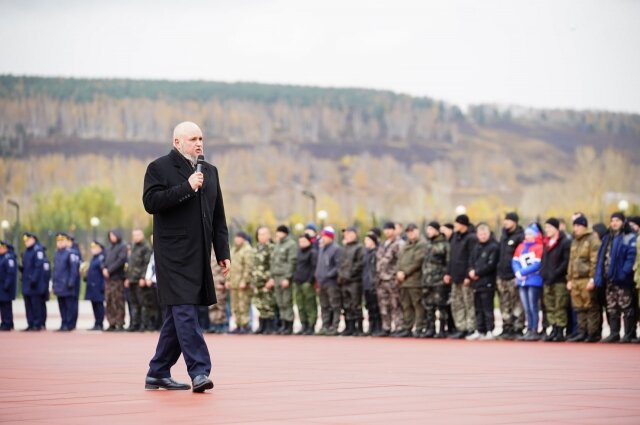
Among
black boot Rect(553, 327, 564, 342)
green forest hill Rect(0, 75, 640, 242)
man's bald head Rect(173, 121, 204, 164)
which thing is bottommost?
black boot Rect(553, 327, 564, 342)

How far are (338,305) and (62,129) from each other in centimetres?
11974

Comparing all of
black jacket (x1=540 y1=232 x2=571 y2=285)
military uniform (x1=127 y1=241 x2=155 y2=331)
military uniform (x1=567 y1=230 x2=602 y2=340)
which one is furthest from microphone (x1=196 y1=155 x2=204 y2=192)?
military uniform (x1=127 y1=241 x2=155 y2=331)

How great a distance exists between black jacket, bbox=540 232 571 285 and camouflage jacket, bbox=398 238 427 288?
2.79 metres

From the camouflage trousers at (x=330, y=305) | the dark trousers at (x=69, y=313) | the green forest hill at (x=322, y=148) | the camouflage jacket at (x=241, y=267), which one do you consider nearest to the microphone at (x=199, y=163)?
the camouflage trousers at (x=330, y=305)

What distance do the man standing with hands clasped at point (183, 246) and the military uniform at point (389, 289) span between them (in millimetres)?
12000

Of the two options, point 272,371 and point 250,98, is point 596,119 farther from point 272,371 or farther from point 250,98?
point 272,371

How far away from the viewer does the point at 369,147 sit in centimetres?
15050

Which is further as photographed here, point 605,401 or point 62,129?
point 62,129

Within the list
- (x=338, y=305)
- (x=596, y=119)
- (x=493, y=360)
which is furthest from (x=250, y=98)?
(x=493, y=360)

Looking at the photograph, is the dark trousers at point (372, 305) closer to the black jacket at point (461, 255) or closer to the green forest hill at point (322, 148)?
the black jacket at point (461, 255)

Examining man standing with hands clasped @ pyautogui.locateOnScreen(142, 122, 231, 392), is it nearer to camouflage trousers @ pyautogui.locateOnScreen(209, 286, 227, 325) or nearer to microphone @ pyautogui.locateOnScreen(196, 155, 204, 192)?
microphone @ pyautogui.locateOnScreen(196, 155, 204, 192)

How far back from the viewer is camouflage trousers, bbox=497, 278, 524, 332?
2022 centimetres

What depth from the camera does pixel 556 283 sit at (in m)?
19.5

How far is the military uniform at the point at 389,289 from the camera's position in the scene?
72.8 ft
